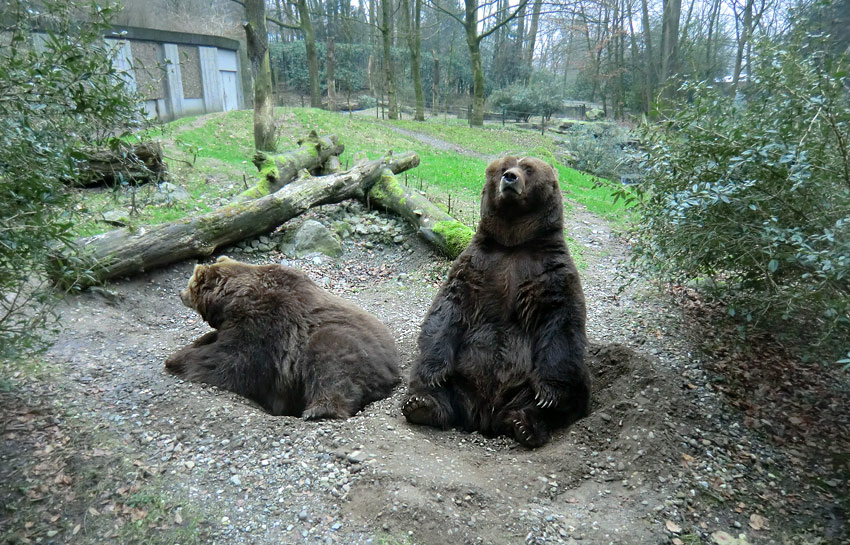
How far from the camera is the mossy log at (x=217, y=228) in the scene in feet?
23.6

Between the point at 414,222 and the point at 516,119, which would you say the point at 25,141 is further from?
the point at 516,119

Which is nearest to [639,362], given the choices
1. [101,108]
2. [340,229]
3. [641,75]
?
[101,108]

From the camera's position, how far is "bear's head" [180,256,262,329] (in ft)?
18.5

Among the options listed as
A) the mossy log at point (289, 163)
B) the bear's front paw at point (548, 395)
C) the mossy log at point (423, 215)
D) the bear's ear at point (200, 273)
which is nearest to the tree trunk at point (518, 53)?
the mossy log at point (289, 163)

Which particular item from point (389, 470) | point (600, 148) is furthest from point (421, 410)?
point (600, 148)

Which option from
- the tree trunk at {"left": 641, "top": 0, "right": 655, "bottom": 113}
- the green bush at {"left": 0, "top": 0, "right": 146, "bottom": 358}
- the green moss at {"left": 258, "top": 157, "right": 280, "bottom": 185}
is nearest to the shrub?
the tree trunk at {"left": 641, "top": 0, "right": 655, "bottom": 113}

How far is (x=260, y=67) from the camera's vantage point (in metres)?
13.7

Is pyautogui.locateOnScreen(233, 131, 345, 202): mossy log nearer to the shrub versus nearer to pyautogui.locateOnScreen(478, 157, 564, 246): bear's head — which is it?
pyautogui.locateOnScreen(478, 157, 564, 246): bear's head

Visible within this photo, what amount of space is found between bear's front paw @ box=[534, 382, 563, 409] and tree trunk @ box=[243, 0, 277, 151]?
Result: 1174cm

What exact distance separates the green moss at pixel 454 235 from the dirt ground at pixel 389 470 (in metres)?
3.46

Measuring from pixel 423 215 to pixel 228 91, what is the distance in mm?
21104

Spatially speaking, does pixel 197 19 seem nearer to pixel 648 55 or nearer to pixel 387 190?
pixel 648 55

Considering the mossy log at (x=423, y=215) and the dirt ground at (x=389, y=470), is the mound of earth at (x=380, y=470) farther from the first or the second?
the mossy log at (x=423, y=215)

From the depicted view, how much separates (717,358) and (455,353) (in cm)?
249
